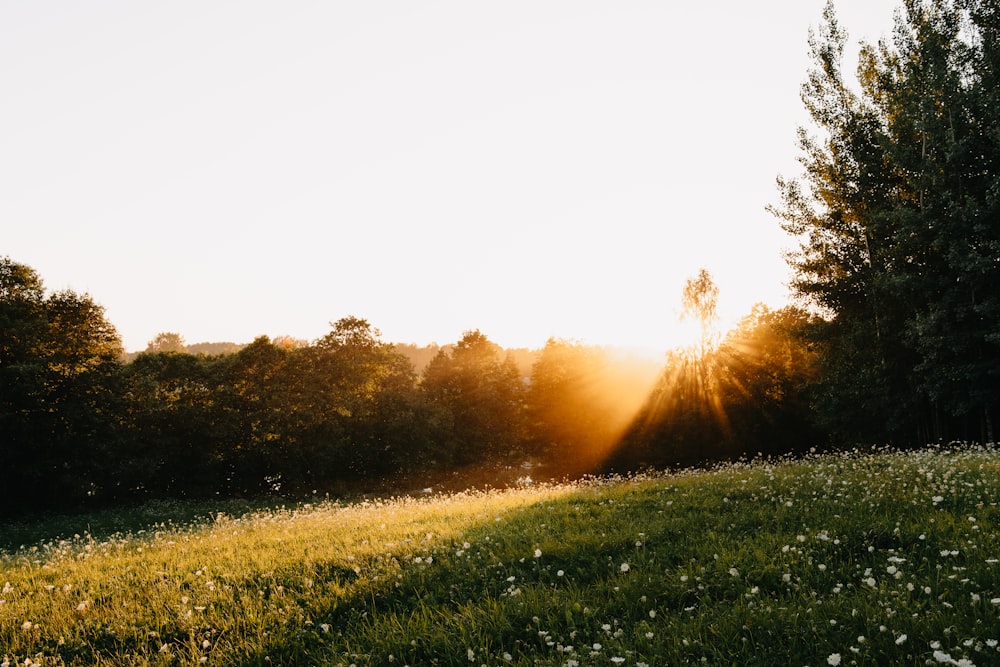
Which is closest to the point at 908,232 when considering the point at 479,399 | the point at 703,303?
the point at 703,303

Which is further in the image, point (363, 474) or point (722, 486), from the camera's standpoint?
point (363, 474)

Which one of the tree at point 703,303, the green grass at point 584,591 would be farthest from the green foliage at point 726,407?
the green grass at point 584,591

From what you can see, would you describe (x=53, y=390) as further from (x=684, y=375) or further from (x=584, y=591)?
(x=684, y=375)

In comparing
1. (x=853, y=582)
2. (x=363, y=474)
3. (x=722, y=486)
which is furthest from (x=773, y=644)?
(x=363, y=474)

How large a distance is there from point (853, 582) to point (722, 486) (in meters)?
5.48

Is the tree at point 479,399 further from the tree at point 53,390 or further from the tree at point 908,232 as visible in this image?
the tree at point 908,232

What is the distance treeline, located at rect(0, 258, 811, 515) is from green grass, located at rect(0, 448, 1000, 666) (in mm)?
29290

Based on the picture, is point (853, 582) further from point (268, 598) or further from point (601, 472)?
point (601, 472)

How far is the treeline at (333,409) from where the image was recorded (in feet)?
110

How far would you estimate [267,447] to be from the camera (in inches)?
1630

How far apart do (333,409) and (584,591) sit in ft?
133

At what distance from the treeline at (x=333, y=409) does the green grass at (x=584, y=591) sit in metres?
29.3

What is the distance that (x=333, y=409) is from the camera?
44156 millimetres

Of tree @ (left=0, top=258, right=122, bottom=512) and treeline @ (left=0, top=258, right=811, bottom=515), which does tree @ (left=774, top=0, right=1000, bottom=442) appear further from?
tree @ (left=0, top=258, right=122, bottom=512)
